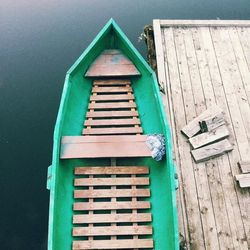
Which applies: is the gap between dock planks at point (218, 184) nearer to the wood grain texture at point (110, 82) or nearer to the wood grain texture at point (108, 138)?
the wood grain texture at point (108, 138)

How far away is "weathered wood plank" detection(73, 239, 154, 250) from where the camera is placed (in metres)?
5.37

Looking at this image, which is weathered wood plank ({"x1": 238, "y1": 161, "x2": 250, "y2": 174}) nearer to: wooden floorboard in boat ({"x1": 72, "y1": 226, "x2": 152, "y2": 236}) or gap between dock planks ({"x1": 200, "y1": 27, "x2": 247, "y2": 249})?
gap between dock planks ({"x1": 200, "y1": 27, "x2": 247, "y2": 249})

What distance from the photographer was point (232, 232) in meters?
5.85

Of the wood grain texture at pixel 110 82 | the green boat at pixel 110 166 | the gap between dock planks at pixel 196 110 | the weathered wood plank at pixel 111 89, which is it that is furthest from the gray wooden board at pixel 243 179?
the wood grain texture at pixel 110 82

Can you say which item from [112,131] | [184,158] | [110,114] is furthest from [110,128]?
[184,158]

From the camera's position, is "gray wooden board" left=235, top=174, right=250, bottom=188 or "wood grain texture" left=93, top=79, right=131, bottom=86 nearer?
"gray wooden board" left=235, top=174, right=250, bottom=188

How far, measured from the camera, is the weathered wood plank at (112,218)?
561cm

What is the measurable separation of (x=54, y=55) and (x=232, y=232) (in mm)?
6509

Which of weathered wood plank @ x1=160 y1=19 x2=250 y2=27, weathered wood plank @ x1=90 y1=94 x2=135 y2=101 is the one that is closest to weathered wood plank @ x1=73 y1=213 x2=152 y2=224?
weathered wood plank @ x1=90 y1=94 x2=135 y2=101

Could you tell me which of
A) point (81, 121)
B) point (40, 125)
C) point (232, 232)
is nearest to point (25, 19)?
point (40, 125)

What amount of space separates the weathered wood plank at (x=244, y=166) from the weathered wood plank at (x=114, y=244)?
2.18m

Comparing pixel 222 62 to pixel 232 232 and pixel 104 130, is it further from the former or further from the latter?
pixel 232 232

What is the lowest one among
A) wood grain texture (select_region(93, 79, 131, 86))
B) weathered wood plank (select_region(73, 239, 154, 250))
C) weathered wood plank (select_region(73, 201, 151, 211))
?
weathered wood plank (select_region(73, 239, 154, 250))

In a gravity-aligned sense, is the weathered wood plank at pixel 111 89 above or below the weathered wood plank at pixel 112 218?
above
